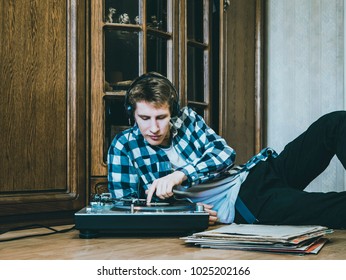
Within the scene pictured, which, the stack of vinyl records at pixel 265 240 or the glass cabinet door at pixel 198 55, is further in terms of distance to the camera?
the glass cabinet door at pixel 198 55

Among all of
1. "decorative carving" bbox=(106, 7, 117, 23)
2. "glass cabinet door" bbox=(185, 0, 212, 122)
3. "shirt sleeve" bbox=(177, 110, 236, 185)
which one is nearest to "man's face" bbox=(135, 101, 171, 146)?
"shirt sleeve" bbox=(177, 110, 236, 185)

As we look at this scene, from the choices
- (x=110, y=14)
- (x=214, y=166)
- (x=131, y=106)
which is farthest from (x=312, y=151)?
(x=110, y=14)

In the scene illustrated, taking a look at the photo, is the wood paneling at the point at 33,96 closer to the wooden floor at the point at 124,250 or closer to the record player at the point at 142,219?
the wooden floor at the point at 124,250

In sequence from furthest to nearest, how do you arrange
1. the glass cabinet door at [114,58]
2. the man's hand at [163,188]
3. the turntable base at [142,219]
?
the glass cabinet door at [114,58] < the man's hand at [163,188] < the turntable base at [142,219]

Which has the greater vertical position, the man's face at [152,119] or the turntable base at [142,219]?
the man's face at [152,119]

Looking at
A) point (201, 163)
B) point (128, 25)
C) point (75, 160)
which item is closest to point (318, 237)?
point (201, 163)

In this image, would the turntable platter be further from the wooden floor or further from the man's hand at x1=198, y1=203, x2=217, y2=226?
the man's hand at x1=198, y1=203, x2=217, y2=226

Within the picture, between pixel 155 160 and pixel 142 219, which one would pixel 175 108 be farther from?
pixel 142 219

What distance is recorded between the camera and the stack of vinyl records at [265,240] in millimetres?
1199

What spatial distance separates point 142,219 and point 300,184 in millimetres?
687

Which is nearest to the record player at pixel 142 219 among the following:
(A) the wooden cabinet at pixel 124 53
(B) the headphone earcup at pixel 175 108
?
(B) the headphone earcup at pixel 175 108

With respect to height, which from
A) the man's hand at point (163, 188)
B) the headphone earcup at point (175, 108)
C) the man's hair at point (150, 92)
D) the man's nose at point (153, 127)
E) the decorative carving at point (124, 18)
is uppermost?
the decorative carving at point (124, 18)

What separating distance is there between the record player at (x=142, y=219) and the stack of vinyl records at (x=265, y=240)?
0.26 ft

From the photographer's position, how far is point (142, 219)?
4.57ft
